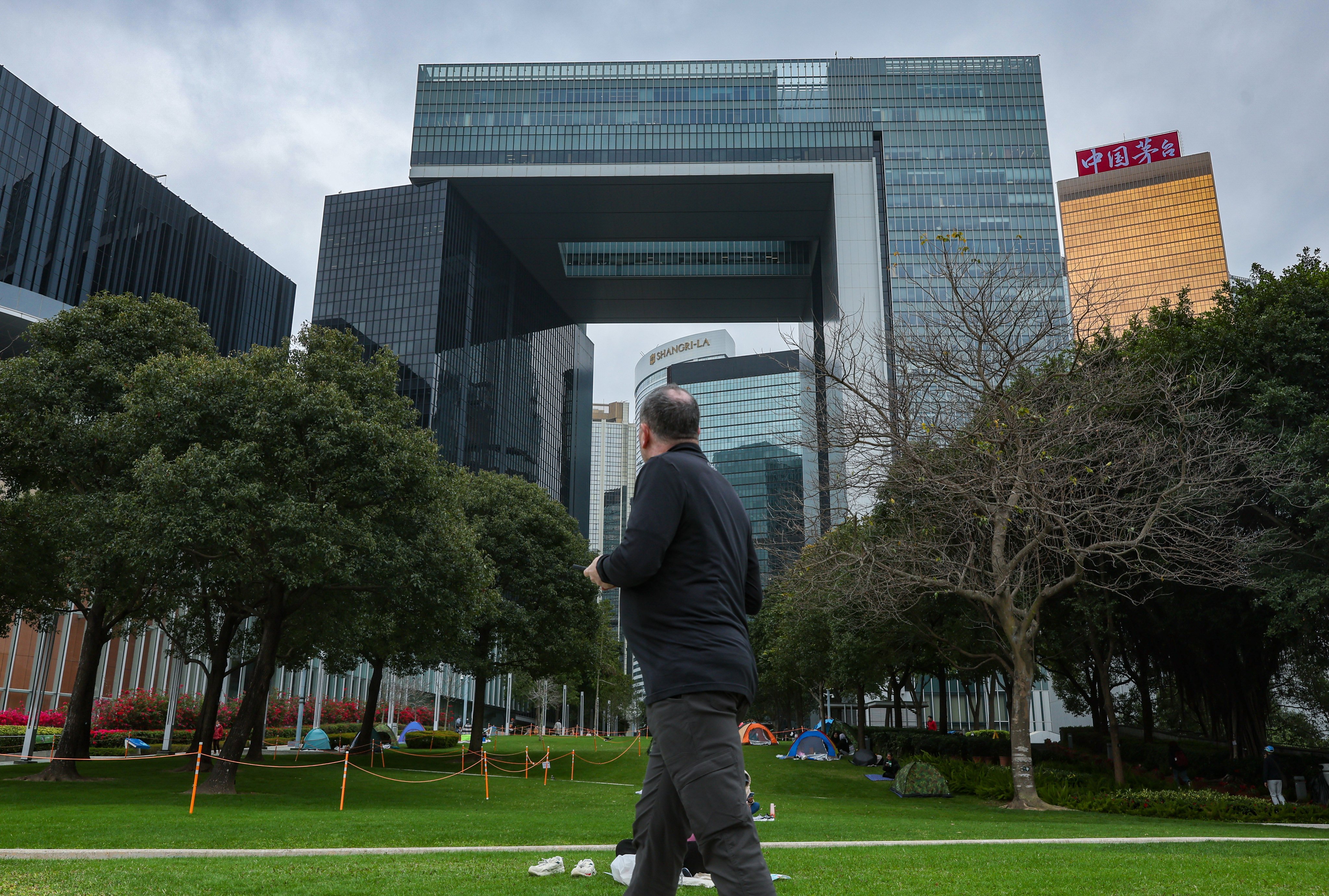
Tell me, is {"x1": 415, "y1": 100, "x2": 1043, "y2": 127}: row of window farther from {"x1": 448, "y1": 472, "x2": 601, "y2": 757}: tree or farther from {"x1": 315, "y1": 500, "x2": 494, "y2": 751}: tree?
{"x1": 315, "y1": 500, "x2": 494, "y2": 751}: tree

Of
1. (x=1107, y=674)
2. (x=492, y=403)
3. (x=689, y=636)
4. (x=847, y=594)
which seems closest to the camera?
(x=689, y=636)

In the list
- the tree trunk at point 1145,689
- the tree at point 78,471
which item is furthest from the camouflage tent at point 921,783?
the tree at point 78,471

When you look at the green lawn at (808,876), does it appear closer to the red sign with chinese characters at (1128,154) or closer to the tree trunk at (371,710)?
the tree trunk at (371,710)

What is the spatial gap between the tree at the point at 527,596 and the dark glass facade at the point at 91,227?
181 ft

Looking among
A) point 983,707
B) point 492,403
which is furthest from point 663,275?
point 983,707

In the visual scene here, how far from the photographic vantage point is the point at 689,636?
295 cm

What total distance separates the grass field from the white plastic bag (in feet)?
1.31

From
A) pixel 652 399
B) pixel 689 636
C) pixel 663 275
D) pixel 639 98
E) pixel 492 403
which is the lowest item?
pixel 689 636

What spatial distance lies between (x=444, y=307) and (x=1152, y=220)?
104020 millimetres

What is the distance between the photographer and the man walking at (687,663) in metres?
2.74

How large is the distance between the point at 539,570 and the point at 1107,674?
18346 mm

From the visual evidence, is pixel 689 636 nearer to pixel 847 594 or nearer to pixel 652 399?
pixel 652 399

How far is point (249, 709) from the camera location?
18.9m

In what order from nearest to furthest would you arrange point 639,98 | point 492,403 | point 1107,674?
point 1107,674, point 639,98, point 492,403
